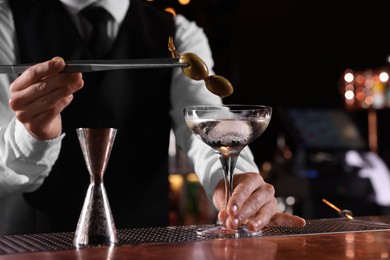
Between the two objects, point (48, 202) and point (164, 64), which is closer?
point (164, 64)

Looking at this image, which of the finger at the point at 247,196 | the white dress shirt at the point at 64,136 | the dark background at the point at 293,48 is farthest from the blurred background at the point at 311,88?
the finger at the point at 247,196


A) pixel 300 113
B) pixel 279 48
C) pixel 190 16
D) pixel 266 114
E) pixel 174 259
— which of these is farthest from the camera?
pixel 279 48

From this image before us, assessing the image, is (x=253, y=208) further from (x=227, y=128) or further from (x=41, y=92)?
(x=41, y=92)

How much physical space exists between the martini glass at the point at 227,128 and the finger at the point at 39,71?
29cm

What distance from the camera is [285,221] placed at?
1508mm

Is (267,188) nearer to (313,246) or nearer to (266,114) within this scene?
(266,114)

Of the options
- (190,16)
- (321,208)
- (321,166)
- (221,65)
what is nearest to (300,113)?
(321,166)

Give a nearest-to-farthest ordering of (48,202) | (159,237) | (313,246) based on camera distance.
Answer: (313,246) < (159,237) < (48,202)

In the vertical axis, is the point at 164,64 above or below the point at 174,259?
above

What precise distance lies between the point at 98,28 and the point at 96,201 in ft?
3.44

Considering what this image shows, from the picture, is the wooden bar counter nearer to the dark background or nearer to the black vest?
the black vest

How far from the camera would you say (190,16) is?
22.4 ft

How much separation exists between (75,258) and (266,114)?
0.55 metres

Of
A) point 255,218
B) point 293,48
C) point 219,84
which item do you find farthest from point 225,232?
point 293,48
